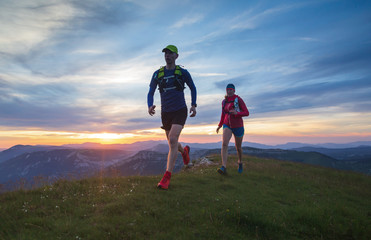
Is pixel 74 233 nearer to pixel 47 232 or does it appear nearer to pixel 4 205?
pixel 47 232

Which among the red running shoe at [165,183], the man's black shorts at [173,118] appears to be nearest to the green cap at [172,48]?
the man's black shorts at [173,118]

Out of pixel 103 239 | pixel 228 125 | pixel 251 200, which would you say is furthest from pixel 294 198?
pixel 103 239

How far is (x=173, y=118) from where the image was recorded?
20.2 ft

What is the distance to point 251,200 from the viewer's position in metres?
5.76

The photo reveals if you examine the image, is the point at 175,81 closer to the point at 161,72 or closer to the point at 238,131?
the point at 161,72

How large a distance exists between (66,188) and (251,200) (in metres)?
5.37

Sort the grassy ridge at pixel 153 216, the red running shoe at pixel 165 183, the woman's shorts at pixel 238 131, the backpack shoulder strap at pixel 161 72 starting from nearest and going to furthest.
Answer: the grassy ridge at pixel 153 216 < the red running shoe at pixel 165 183 < the backpack shoulder strap at pixel 161 72 < the woman's shorts at pixel 238 131

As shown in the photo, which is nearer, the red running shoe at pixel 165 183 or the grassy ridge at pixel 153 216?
the grassy ridge at pixel 153 216

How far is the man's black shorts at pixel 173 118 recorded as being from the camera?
607 cm

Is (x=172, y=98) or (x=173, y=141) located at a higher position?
(x=172, y=98)

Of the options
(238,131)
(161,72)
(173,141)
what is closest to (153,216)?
(173,141)

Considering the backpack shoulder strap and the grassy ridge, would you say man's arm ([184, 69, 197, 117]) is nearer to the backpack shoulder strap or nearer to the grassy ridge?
the backpack shoulder strap

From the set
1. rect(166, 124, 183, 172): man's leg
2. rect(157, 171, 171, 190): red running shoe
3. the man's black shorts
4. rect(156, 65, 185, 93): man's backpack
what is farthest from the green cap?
rect(157, 171, 171, 190): red running shoe

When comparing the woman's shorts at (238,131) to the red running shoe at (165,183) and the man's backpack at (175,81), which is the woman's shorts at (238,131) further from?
the red running shoe at (165,183)
